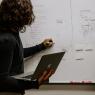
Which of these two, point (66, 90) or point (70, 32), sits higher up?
point (70, 32)

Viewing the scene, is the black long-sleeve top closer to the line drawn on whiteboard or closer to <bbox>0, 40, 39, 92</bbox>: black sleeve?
<bbox>0, 40, 39, 92</bbox>: black sleeve

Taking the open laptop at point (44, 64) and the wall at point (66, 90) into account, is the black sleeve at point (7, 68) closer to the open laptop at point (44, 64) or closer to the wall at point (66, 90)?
the open laptop at point (44, 64)

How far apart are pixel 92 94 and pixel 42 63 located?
0.57 meters

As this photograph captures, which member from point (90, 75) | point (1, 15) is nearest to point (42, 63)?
point (1, 15)

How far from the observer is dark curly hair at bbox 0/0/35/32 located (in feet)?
4.61

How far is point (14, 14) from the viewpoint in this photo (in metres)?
1.40

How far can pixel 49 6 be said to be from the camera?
1721mm

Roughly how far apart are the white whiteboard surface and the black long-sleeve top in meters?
0.28

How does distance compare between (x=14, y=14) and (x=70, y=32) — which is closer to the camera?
(x=14, y=14)

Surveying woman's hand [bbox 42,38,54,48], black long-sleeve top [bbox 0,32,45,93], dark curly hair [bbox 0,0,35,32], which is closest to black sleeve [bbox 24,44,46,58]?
woman's hand [bbox 42,38,54,48]

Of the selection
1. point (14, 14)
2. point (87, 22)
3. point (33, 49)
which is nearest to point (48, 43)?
point (33, 49)

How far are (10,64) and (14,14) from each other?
0.92 feet

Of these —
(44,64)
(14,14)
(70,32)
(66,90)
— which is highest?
(14,14)

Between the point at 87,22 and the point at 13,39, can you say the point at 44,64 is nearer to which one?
the point at 13,39
